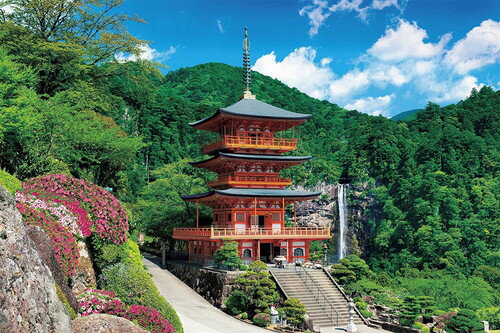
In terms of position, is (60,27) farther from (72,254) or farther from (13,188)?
(72,254)

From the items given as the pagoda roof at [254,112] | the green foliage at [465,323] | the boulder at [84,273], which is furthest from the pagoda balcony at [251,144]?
the boulder at [84,273]

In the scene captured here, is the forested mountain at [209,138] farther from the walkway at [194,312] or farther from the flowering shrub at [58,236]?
the flowering shrub at [58,236]

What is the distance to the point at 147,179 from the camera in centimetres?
6431

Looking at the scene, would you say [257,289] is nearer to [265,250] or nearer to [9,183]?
[265,250]

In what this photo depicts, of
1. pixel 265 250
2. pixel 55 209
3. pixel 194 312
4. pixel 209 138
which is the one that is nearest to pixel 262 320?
pixel 194 312

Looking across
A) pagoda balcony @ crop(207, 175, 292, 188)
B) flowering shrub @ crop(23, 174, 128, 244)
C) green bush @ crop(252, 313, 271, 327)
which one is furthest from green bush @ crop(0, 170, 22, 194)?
pagoda balcony @ crop(207, 175, 292, 188)

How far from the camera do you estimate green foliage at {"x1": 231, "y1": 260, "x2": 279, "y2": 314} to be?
24234 millimetres

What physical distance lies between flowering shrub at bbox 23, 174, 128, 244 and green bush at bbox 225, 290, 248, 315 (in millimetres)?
9101

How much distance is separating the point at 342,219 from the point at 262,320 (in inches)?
1416

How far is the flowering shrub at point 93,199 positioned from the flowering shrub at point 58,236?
207 cm

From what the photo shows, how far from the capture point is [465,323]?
81.6 ft

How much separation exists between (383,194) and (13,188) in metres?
49.7

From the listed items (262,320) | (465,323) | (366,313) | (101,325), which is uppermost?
(101,325)

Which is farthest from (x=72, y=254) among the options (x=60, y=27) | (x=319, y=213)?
(x=319, y=213)
